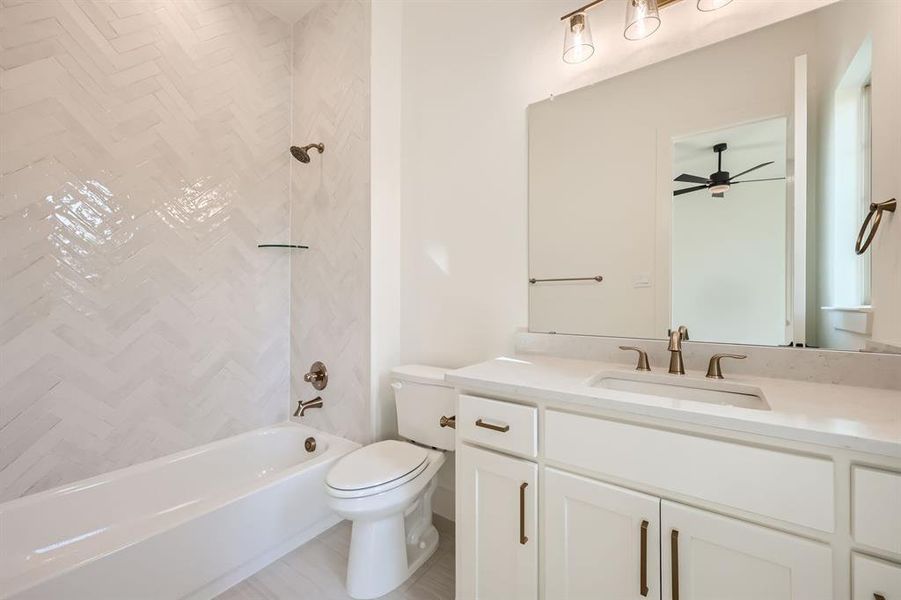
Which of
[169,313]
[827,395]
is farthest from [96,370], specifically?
[827,395]

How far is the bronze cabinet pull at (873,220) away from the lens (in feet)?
3.15

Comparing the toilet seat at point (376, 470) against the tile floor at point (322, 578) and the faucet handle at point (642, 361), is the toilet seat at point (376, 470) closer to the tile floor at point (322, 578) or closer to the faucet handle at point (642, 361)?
the tile floor at point (322, 578)

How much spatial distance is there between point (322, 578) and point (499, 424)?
1127mm

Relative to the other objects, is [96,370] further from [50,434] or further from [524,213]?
[524,213]

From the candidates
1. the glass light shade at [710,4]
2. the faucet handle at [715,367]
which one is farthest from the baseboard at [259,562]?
the glass light shade at [710,4]

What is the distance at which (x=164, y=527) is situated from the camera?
1.27 m

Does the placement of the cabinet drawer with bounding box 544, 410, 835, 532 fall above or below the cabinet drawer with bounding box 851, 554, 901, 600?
above

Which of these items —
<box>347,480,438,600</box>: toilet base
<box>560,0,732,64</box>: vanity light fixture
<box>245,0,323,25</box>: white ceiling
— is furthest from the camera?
<box>245,0,323,25</box>: white ceiling

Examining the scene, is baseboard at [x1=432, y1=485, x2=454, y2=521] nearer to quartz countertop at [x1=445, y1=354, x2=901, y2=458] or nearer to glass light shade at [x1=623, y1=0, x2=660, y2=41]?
quartz countertop at [x1=445, y1=354, x2=901, y2=458]

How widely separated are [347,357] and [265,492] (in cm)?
72

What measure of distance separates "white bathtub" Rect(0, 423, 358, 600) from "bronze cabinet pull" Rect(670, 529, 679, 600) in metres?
1.46

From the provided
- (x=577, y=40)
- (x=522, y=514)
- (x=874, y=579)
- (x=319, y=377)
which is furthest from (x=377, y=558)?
(x=577, y=40)

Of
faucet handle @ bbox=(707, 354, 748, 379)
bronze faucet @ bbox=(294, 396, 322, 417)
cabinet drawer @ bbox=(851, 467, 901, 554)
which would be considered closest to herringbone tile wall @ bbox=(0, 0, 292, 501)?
bronze faucet @ bbox=(294, 396, 322, 417)

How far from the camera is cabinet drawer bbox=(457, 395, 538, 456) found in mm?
1035
